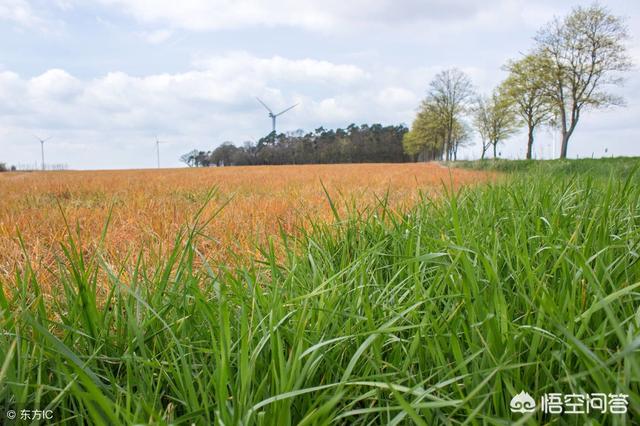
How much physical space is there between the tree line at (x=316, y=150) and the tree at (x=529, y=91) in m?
44.0

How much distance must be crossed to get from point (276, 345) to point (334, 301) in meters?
0.30

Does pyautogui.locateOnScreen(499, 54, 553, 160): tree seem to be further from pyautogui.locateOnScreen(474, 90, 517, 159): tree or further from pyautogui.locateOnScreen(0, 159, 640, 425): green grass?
pyautogui.locateOnScreen(0, 159, 640, 425): green grass

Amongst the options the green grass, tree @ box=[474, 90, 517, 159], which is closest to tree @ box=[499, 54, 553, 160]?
tree @ box=[474, 90, 517, 159]

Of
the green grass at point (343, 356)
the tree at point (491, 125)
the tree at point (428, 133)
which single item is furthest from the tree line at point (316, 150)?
the green grass at point (343, 356)

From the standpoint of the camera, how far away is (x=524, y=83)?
30719 millimetres

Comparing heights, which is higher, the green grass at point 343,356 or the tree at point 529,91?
the tree at point 529,91

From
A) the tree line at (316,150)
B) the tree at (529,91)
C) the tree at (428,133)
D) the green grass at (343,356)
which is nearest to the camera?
the green grass at (343,356)

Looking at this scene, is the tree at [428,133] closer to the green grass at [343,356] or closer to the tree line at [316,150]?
the tree line at [316,150]

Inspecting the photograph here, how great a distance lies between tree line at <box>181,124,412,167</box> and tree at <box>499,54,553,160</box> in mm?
43999

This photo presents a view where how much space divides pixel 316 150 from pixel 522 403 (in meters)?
78.5

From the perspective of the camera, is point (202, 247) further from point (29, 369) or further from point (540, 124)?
point (540, 124)

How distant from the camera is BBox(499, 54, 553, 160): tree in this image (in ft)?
96.7

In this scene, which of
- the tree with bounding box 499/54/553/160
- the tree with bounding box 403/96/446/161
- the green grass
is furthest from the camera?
the tree with bounding box 403/96/446/161

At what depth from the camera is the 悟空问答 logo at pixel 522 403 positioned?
80 cm
